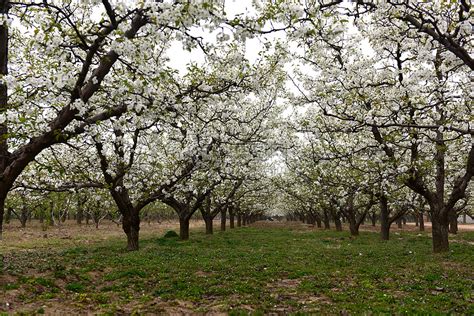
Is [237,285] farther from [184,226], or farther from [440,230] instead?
[184,226]

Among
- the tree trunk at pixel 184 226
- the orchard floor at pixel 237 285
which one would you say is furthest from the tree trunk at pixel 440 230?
the tree trunk at pixel 184 226

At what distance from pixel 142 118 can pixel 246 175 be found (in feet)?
57.0

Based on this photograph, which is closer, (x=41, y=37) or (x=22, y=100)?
(x=41, y=37)

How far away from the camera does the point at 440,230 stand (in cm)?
1877

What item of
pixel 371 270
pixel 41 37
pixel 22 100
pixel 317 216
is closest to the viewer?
pixel 41 37

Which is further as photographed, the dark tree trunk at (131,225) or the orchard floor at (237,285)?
the dark tree trunk at (131,225)

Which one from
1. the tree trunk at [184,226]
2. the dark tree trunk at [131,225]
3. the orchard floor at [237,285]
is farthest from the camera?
the tree trunk at [184,226]

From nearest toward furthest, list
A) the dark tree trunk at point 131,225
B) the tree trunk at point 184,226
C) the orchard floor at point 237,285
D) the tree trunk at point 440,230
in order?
1. the orchard floor at point 237,285
2. the tree trunk at point 440,230
3. the dark tree trunk at point 131,225
4. the tree trunk at point 184,226

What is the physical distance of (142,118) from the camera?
9.12m

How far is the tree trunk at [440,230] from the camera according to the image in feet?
59.8

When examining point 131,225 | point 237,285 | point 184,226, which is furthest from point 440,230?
point 184,226

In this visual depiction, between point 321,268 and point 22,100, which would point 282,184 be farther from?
point 22,100

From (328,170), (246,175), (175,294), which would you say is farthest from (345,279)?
(328,170)

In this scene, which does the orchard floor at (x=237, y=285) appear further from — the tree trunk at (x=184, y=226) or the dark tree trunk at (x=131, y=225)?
the tree trunk at (x=184, y=226)
